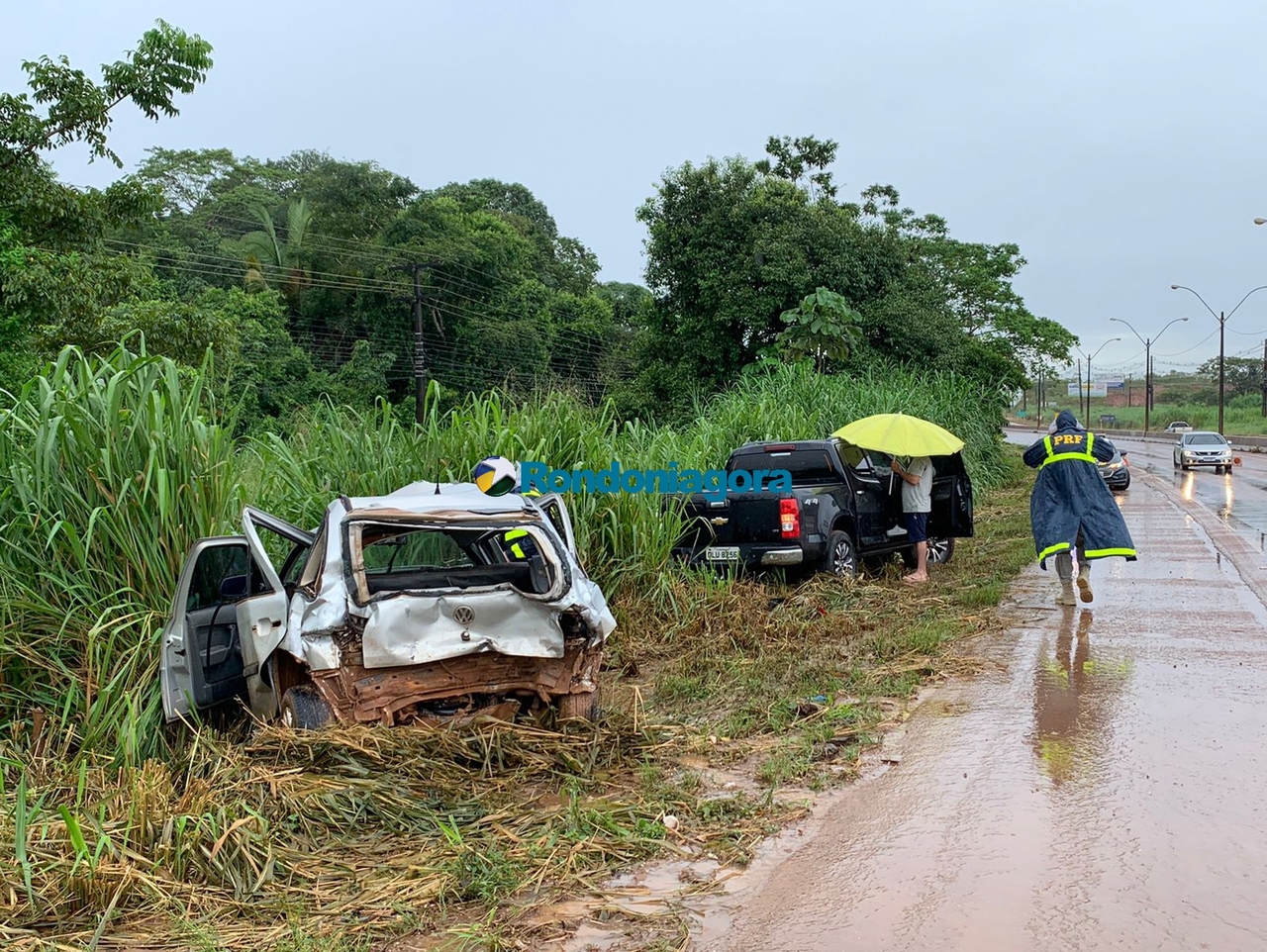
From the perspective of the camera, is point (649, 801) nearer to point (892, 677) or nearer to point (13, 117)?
point (892, 677)

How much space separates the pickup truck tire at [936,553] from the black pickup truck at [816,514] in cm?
17

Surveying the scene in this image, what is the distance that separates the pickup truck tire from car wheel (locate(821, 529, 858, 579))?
1962 millimetres

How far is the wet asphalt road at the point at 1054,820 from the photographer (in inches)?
142

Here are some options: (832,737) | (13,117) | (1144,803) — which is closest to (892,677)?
(832,737)

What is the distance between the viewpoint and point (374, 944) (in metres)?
3.52

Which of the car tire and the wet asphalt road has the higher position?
the car tire

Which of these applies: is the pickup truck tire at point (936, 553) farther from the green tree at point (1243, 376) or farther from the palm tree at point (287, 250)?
the green tree at point (1243, 376)

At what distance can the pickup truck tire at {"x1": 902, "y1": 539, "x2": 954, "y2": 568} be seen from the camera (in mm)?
12472

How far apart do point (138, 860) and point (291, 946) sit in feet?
2.89

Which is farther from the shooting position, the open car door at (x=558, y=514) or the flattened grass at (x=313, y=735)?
the open car door at (x=558, y=514)

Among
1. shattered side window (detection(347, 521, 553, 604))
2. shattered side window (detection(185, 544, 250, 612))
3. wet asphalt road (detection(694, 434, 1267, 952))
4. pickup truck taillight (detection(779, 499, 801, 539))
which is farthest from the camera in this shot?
pickup truck taillight (detection(779, 499, 801, 539))

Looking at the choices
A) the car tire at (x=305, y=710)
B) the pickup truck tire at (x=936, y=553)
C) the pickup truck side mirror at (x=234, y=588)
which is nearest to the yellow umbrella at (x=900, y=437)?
the pickup truck tire at (x=936, y=553)

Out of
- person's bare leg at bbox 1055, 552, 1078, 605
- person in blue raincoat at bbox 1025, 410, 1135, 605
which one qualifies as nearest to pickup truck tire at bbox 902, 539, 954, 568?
person's bare leg at bbox 1055, 552, 1078, 605

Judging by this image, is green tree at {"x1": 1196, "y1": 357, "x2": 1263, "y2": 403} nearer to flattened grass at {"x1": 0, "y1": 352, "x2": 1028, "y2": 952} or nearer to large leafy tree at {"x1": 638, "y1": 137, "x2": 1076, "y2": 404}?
large leafy tree at {"x1": 638, "y1": 137, "x2": 1076, "y2": 404}
